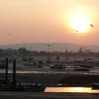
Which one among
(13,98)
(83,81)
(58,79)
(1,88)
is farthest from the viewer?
(58,79)

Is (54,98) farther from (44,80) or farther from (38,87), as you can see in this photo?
(44,80)

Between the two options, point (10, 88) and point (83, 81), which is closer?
point (10, 88)

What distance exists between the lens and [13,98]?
25219mm

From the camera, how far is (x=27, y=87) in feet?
130

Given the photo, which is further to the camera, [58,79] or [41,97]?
[58,79]

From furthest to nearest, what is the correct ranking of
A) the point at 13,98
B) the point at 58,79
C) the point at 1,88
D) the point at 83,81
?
the point at 58,79 → the point at 83,81 → the point at 1,88 → the point at 13,98

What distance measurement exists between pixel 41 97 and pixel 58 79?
29.3m

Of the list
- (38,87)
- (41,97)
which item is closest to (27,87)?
(38,87)

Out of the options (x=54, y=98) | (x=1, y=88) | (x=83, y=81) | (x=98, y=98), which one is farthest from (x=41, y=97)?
(x=83, y=81)

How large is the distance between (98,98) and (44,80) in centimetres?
2853

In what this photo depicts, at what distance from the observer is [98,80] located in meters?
52.8

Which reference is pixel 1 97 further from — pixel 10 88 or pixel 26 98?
pixel 10 88

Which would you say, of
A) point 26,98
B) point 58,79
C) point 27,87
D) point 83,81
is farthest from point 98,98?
point 58,79

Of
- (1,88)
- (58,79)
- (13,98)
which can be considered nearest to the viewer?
(13,98)
